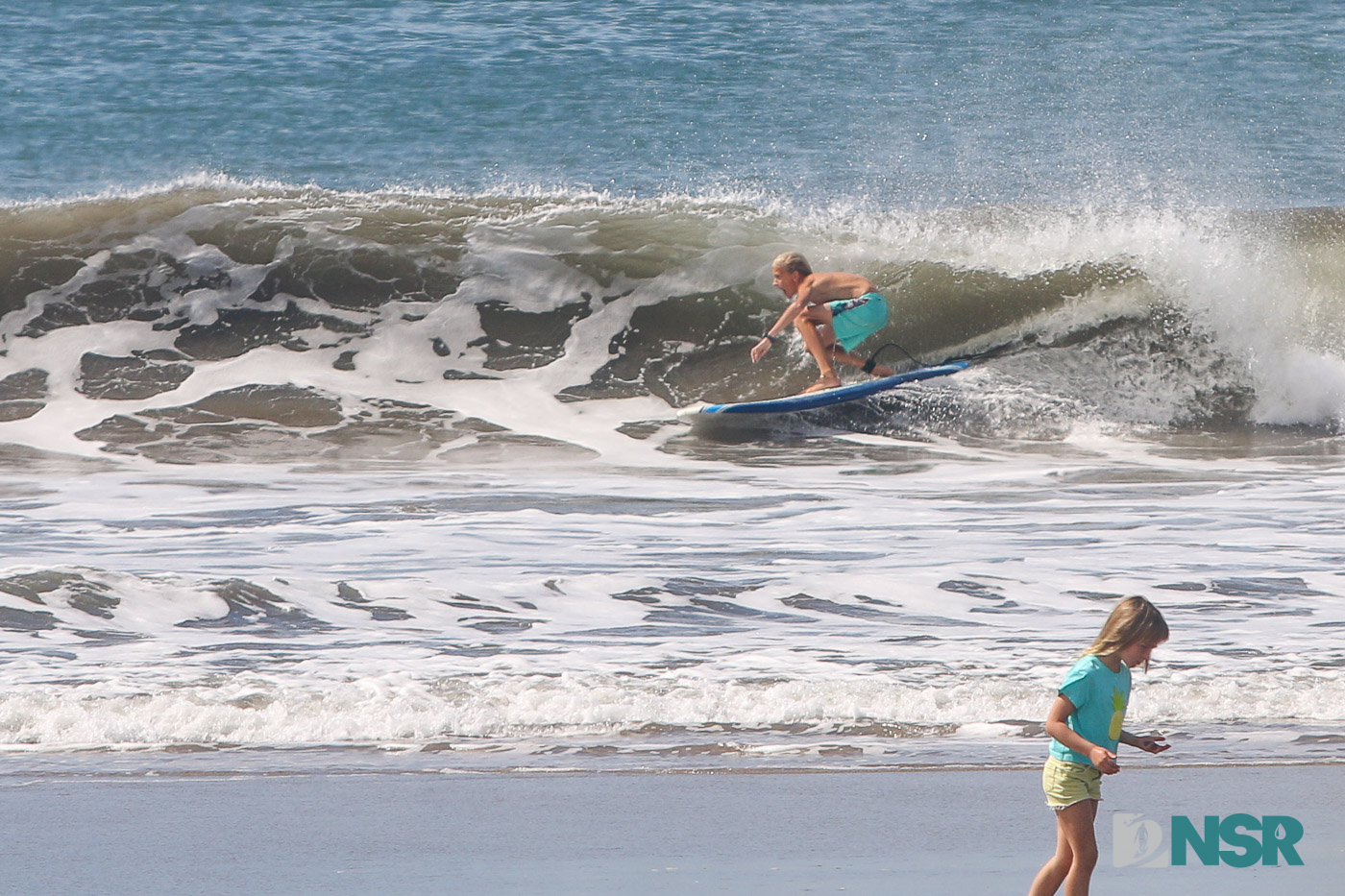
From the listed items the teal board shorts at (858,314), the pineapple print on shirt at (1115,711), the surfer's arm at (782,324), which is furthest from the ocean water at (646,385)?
the pineapple print on shirt at (1115,711)

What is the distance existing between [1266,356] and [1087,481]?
373 cm

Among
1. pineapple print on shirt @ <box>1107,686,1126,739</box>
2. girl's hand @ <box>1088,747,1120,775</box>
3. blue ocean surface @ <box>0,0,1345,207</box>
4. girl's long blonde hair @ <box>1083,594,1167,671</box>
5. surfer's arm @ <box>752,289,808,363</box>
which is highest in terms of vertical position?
blue ocean surface @ <box>0,0,1345,207</box>

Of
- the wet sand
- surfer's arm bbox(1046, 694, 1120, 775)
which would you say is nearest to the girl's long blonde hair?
surfer's arm bbox(1046, 694, 1120, 775)

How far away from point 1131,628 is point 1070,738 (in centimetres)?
25

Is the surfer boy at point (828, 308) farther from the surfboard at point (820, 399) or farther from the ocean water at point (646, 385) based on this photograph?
the ocean water at point (646, 385)

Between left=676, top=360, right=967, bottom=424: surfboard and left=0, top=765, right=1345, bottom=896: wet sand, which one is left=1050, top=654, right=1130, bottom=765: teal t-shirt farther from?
left=676, top=360, right=967, bottom=424: surfboard

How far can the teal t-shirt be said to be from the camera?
300cm

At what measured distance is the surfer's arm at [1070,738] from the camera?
294cm

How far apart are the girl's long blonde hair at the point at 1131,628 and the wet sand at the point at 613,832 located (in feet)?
2.21

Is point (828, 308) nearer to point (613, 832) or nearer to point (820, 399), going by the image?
point (820, 399)

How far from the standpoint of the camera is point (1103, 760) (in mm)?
2928

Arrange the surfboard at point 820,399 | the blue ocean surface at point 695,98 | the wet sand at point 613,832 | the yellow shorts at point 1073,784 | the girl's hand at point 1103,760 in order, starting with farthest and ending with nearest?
the blue ocean surface at point 695,98 < the surfboard at point 820,399 < the wet sand at point 613,832 < the yellow shorts at point 1073,784 < the girl's hand at point 1103,760

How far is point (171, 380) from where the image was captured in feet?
41.2

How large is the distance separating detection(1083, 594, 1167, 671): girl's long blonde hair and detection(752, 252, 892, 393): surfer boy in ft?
25.2
